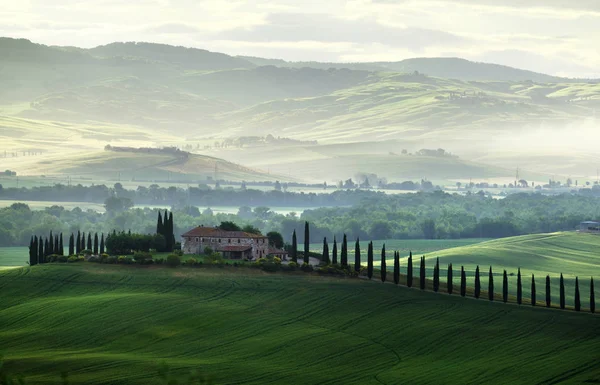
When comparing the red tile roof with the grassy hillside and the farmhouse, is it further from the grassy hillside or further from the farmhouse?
the grassy hillside

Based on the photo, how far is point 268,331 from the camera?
10506cm

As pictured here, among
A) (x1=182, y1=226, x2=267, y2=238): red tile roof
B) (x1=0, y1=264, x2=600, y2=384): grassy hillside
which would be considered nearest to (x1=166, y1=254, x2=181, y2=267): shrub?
(x1=0, y1=264, x2=600, y2=384): grassy hillside

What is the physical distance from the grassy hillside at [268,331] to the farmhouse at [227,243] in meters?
10.9

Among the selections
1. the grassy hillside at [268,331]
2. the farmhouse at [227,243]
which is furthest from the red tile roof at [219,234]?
the grassy hillside at [268,331]

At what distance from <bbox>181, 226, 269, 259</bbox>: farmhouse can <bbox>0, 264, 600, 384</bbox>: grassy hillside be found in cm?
1093

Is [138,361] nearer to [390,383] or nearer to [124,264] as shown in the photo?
[390,383]

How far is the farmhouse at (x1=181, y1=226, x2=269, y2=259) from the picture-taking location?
13875 centimetres

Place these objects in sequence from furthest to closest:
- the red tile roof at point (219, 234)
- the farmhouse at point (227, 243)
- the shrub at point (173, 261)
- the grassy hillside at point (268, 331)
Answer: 1. the red tile roof at point (219, 234)
2. the farmhouse at point (227, 243)
3. the shrub at point (173, 261)
4. the grassy hillside at point (268, 331)

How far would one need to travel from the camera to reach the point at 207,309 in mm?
111875

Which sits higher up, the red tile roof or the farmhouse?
the red tile roof

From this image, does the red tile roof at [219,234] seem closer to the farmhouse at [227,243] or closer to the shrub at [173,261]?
the farmhouse at [227,243]

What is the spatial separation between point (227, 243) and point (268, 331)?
3616 cm

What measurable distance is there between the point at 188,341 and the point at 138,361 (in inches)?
389

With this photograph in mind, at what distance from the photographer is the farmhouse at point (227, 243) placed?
139 m
